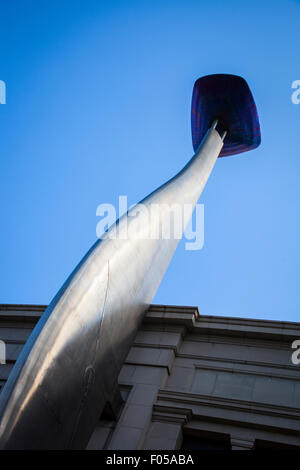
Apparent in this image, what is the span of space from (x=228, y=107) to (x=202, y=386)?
21.0 m

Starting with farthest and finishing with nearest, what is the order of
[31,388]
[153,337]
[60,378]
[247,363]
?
1. [153,337]
2. [247,363]
3. [60,378]
4. [31,388]

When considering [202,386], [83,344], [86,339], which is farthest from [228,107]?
[83,344]

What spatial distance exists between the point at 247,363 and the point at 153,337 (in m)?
3.32

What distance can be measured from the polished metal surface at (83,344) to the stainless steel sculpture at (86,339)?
0.02 meters

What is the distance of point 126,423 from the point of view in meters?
12.9

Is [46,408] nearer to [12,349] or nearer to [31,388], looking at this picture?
[31,388]

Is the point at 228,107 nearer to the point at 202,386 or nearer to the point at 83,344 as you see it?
the point at 202,386

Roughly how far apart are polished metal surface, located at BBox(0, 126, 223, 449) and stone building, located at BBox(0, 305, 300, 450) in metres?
1.01

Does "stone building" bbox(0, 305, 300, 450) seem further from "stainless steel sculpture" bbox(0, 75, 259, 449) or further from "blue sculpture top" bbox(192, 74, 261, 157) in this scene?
"blue sculpture top" bbox(192, 74, 261, 157)

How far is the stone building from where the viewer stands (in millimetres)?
12578

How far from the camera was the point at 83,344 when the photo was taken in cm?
1077

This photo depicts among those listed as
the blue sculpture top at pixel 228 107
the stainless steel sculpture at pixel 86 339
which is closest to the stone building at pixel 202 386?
the stainless steel sculpture at pixel 86 339

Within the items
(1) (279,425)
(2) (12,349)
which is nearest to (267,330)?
(1) (279,425)

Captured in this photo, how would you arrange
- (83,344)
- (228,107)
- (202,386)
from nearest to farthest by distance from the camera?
(83,344)
(202,386)
(228,107)
